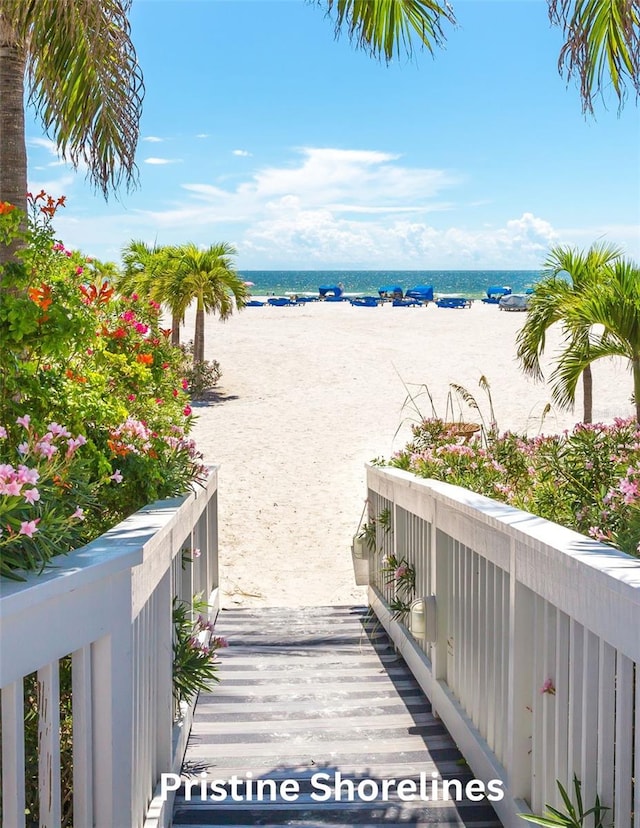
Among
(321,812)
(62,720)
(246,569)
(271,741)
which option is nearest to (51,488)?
(62,720)

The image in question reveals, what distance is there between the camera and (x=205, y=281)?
1959 centimetres

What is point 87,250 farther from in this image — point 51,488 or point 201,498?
point 51,488

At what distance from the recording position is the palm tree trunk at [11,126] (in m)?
4.59

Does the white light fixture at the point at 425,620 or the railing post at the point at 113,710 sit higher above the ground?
the railing post at the point at 113,710

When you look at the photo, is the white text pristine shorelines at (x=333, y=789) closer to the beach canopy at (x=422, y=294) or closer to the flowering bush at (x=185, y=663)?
the flowering bush at (x=185, y=663)

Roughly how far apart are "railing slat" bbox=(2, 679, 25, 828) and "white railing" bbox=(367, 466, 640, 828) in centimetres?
125

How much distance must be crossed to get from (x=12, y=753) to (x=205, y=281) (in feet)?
60.6

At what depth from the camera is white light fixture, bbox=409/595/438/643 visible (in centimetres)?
387

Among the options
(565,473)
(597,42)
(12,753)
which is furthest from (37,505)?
(597,42)

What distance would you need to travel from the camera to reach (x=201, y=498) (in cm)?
459

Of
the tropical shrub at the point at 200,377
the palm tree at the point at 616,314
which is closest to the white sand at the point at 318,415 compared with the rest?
the tropical shrub at the point at 200,377

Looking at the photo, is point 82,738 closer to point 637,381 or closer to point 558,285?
point 637,381

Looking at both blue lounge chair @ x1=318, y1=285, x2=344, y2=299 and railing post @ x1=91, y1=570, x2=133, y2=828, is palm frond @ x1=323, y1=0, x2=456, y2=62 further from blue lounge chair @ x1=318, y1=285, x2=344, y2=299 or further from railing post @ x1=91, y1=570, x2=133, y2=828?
blue lounge chair @ x1=318, y1=285, x2=344, y2=299

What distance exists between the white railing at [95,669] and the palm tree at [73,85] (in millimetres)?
2766
